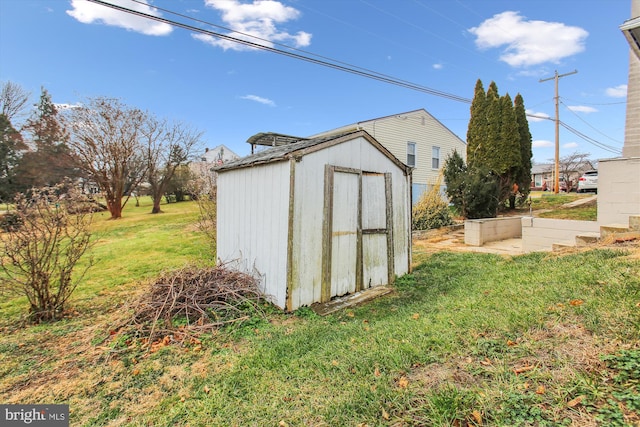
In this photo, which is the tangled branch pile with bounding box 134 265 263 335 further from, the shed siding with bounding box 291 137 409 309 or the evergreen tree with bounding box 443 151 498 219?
the evergreen tree with bounding box 443 151 498 219

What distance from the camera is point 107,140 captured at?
59.7 ft

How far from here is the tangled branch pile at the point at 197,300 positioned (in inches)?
143

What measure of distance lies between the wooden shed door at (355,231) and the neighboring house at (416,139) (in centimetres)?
1177

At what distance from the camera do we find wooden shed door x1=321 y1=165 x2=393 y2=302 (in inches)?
177

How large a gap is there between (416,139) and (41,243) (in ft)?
59.4

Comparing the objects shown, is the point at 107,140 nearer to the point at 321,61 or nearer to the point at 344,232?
the point at 321,61

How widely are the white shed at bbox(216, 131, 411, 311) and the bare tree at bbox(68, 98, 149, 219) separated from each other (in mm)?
17137

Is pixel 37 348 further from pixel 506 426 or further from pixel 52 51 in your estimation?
pixel 52 51

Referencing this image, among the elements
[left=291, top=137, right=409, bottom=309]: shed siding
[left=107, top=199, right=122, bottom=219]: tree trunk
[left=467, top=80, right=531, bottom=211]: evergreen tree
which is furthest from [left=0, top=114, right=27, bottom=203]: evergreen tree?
[left=467, top=80, right=531, bottom=211]: evergreen tree

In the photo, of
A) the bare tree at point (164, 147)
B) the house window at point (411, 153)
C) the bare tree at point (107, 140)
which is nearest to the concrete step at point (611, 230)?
the house window at point (411, 153)

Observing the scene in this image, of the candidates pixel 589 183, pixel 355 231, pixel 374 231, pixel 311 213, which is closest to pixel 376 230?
pixel 374 231

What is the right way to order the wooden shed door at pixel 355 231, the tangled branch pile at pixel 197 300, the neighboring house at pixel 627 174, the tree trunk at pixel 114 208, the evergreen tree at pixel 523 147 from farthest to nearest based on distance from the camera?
the tree trunk at pixel 114 208 → the evergreen tree at pixel 523 147 → the neighboring house at pixel 627 174 → the wooden shed door at pixel 355 231 → the tangled branch pile at pixel 197 300

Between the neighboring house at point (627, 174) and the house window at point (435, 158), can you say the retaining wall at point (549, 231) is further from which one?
the house window at point (435, 158)

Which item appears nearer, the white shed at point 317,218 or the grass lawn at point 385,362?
the grass lawn at point 385,362
